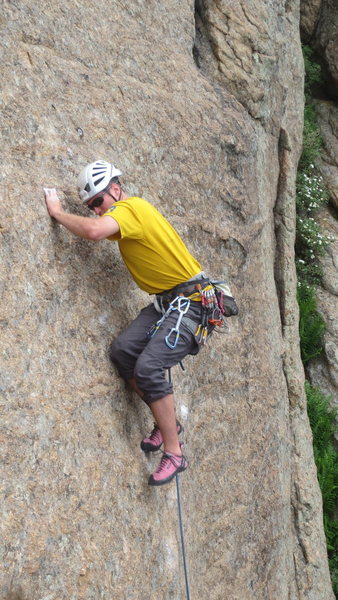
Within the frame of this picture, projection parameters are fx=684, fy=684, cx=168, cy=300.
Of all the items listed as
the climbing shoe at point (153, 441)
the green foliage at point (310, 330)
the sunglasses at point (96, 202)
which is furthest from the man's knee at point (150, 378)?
the green foliage at point (310, 330)

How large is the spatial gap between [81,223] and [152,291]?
1016 mm

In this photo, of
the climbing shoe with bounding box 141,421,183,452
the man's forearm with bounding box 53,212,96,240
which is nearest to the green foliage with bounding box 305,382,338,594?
the climbing shoe with bounding box 141,421,183,452

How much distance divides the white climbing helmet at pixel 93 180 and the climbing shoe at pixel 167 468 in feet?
7.10

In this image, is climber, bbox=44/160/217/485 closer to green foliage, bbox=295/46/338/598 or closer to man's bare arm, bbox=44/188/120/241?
man's bare arm, bbox=44/188/120/241

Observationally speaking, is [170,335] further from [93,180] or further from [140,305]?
[93,180]

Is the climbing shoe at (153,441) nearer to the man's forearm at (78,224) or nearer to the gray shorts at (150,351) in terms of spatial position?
the gray shorts at (150,351)

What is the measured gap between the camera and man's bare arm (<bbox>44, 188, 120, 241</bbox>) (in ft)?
16.4

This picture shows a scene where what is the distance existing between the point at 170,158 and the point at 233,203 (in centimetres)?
138

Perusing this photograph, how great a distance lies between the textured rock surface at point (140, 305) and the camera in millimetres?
4801

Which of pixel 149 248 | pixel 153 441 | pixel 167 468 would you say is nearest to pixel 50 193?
pixel 149 248

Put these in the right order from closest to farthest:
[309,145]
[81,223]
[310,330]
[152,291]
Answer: [81,223], [152,291], [310,330], [309,145]

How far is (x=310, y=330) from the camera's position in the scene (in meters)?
11.9

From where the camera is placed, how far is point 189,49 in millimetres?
8141

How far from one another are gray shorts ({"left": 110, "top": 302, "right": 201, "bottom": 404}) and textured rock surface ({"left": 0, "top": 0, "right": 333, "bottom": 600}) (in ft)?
0.52
